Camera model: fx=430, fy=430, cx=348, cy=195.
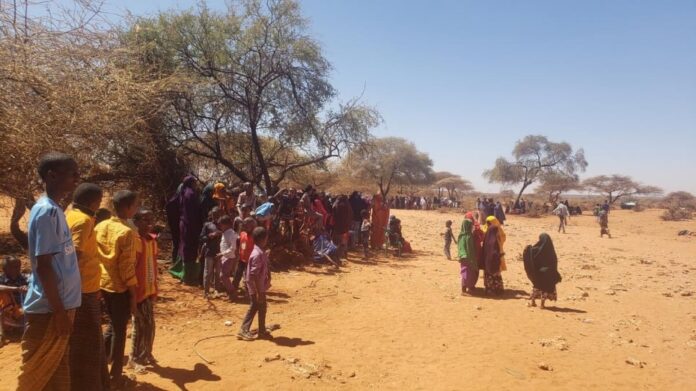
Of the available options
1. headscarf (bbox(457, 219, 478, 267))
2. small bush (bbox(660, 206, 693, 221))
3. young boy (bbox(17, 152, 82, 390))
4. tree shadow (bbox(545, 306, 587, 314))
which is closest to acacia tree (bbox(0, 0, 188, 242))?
young boy (bbox(17, 152, 82, 390))

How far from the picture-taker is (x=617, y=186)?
43.3 meters

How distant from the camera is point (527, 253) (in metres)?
7.52

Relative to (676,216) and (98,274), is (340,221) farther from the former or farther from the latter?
(676,216)

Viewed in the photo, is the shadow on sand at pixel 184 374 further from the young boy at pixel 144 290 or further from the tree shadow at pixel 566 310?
the tree shadow at pixel 566 310

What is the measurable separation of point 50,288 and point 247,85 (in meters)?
10.5

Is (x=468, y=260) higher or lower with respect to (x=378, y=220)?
lower

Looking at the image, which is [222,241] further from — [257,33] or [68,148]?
[257,33]

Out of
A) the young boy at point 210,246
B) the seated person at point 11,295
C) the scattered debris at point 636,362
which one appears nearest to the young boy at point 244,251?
the young boy at point 210,246

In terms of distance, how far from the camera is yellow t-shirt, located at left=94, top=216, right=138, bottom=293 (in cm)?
337

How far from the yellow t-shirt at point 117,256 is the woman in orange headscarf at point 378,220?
10037 millimetres

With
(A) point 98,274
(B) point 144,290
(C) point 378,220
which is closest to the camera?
(A) point 98,274

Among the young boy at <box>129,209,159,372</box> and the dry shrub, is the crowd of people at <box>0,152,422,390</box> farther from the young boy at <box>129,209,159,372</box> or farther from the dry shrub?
the dry shrub

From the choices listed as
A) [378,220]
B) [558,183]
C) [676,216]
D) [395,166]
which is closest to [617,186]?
[558,183]

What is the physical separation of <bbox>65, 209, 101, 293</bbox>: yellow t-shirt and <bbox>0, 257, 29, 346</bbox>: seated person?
6.79ft
